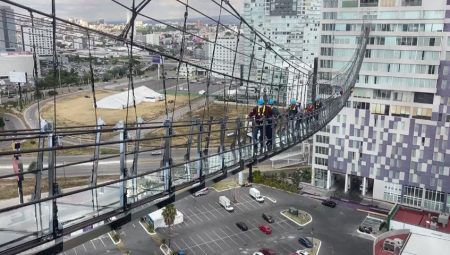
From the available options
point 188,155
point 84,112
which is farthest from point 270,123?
point 84,112

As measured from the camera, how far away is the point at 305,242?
10.6 meters

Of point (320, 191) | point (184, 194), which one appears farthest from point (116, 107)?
point (184, 194)

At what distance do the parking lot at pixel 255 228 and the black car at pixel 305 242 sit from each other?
134 millimetres

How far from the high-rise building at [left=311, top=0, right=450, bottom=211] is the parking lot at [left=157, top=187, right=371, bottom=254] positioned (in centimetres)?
187

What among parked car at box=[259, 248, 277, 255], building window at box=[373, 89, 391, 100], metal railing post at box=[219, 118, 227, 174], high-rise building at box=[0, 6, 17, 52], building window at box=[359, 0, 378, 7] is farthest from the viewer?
building window at box=[373, 89, 391, 100]

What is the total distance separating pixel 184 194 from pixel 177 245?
23.6 feet

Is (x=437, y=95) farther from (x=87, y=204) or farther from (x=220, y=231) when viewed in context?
(x=87, y=204)

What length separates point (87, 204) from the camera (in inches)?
118

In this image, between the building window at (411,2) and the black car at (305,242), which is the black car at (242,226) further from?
the building window at (411,2)

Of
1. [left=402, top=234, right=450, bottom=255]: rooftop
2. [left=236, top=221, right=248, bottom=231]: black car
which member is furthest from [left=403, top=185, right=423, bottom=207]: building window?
[left=236, top=221, right=248, bottom=231]: black car

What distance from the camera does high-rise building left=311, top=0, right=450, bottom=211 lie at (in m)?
12.0

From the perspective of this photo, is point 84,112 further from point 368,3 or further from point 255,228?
point 368,3

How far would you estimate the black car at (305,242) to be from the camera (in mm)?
10524

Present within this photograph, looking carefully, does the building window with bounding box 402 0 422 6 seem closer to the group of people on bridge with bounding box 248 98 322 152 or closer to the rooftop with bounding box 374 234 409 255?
the rooftop with bounding box 374 234 409 255
